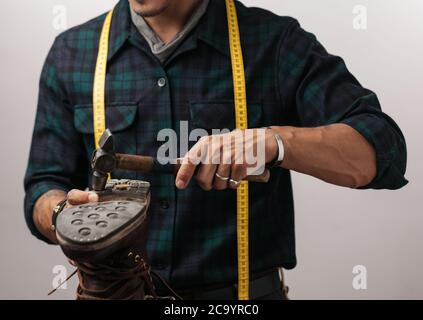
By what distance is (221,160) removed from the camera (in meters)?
0.78

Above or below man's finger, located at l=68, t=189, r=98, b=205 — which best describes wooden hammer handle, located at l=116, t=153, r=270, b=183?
above

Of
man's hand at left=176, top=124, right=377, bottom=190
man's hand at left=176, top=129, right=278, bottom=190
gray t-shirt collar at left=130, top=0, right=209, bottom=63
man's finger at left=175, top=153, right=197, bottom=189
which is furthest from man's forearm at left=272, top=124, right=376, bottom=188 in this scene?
gray t-shirt collar at left=130, top=0, right=209, bottom=63

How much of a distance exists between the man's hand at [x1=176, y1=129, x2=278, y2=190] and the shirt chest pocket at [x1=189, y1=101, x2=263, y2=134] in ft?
0.71

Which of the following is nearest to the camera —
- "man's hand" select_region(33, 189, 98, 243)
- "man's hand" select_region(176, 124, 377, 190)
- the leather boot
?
the leather boot

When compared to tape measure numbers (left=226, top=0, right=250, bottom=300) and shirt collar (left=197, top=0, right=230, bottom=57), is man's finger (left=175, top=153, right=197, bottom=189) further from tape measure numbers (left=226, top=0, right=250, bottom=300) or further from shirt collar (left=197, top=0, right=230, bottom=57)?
shirt collar (left=197, top=0, right=230, bottom=57)

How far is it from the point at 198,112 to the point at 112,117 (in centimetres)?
18

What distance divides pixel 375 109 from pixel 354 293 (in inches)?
25.5

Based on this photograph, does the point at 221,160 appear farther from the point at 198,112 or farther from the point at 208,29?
the point at 208,29

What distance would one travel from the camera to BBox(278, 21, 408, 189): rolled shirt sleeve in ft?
3.14

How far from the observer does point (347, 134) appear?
939 mm

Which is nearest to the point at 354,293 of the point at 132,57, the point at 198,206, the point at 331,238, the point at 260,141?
the point at 331,238

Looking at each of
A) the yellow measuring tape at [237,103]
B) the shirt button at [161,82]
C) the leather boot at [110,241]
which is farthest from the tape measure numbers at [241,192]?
the leather boot at [110,241]

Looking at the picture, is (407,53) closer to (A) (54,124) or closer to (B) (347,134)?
(B) (347,134)

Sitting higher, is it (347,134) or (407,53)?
(407,53)
